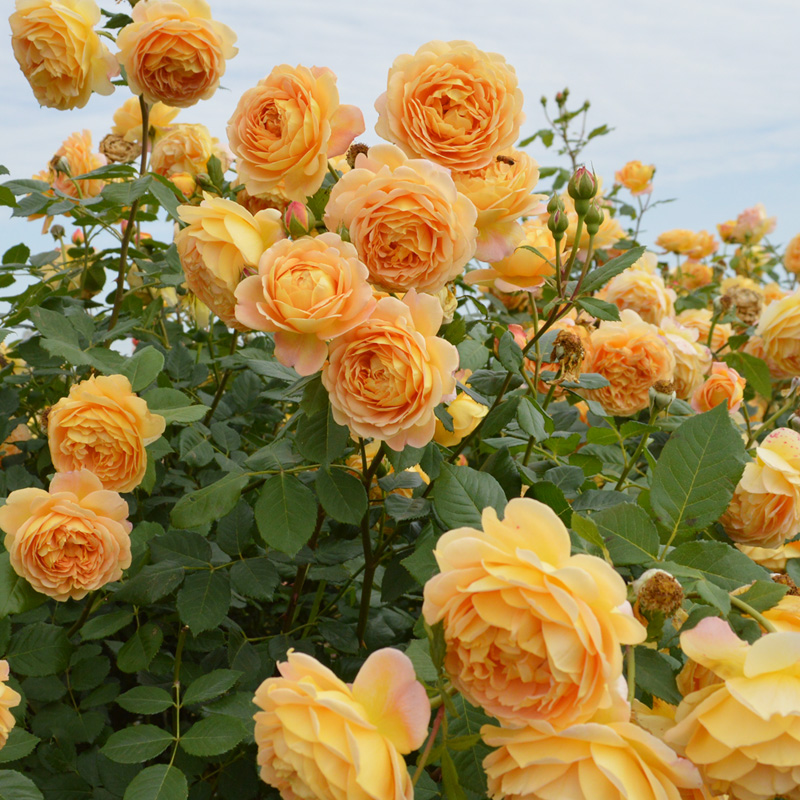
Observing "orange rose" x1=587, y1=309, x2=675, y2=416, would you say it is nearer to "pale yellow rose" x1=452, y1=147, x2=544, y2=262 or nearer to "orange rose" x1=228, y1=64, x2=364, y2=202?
"pale yellow rose" x1=452, y1=147, x2=544, y2=262

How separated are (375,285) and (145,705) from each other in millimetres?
698

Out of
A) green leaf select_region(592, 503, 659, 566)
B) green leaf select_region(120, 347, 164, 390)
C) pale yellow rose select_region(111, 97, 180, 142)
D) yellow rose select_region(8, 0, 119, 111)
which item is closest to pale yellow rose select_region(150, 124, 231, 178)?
pale yellow rose select_region(111, 97, 180, 142)

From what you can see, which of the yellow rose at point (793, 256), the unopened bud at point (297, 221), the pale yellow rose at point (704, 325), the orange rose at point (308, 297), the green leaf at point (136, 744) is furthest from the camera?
the yellow rose at point (793, 256)

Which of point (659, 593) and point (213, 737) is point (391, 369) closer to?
point (659, 593)

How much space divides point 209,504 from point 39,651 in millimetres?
443

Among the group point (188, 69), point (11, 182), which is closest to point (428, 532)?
point (188, 69)

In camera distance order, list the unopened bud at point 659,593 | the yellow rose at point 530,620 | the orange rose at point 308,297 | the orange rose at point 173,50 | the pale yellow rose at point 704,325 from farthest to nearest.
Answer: the pale yellow rose at point 704,325 → the orange rose at point 173,50 → the orange rose at point 308,297 → the unopened bud at point 659,593 → the yellow rose at point 530,620

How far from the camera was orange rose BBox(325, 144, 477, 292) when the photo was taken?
34.0 inches

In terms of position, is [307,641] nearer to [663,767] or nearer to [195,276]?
[195,276]

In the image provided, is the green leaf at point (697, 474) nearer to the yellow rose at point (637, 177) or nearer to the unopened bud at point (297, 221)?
the unopened bud at point (297, 221)

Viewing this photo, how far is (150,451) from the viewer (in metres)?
1.23

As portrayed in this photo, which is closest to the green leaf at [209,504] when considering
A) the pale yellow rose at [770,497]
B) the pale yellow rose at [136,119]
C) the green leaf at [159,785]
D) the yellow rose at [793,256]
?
the green leaf at [159,785]

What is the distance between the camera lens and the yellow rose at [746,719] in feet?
1.97

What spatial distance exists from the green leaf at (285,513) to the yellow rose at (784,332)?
1040mm
